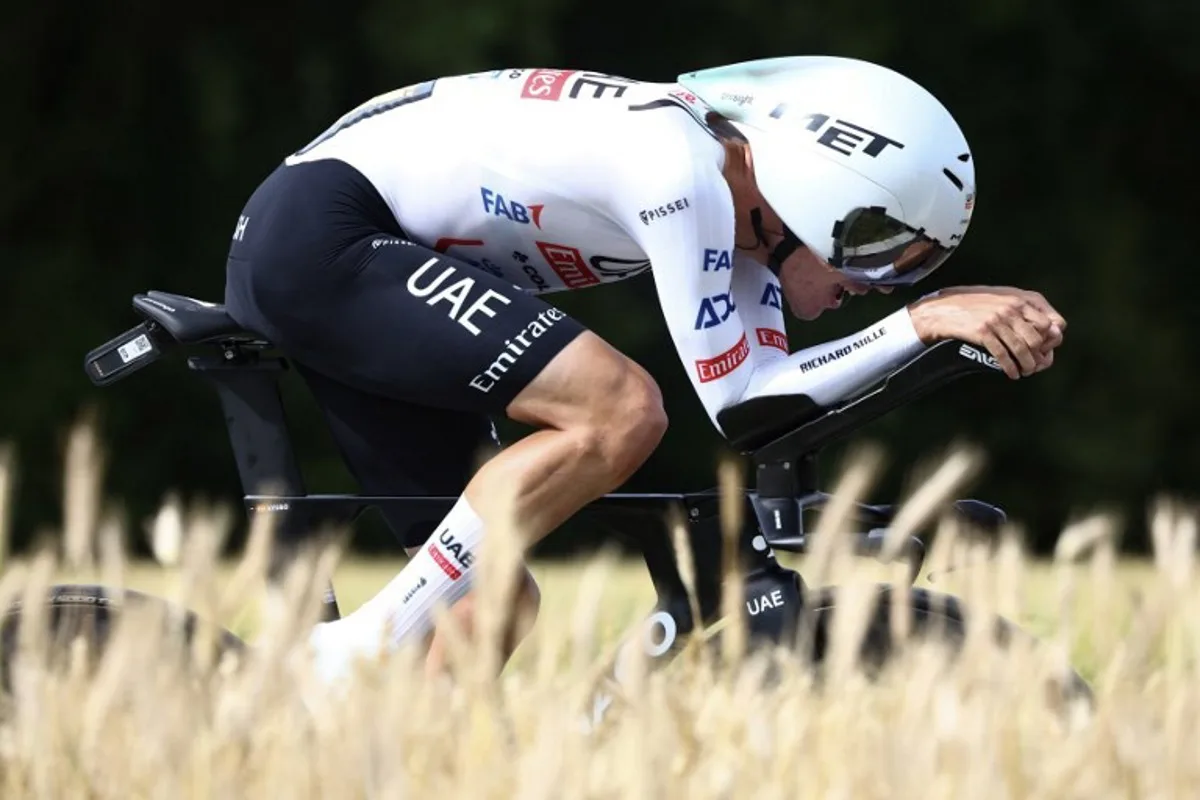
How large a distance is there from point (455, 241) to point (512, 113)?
25cm

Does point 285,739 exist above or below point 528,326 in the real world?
above

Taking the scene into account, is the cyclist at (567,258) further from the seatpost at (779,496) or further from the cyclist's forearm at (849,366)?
the seatpost at (779,496)

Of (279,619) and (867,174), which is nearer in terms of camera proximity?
(279,619)

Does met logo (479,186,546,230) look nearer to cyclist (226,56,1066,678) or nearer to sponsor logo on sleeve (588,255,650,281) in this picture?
cyclist (226,56,1066,678)

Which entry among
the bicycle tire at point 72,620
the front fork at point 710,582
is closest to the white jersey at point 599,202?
the front fork at point 710,582

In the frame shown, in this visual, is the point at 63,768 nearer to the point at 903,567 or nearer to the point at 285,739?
the point at 285,739

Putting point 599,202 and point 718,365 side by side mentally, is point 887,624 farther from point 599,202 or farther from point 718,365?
point 599,202

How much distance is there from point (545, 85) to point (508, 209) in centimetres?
25

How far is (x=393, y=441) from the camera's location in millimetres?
4074

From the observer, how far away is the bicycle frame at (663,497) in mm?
3795

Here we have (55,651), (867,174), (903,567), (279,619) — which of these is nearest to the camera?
(279,619)

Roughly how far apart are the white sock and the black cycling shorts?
0.65 feet

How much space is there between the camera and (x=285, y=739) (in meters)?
2.41

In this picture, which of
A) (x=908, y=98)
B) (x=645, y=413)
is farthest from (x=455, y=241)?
(x=908, y=98)
